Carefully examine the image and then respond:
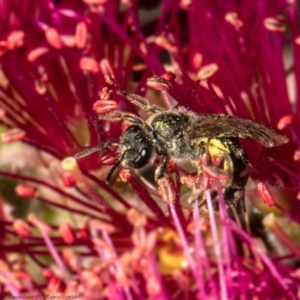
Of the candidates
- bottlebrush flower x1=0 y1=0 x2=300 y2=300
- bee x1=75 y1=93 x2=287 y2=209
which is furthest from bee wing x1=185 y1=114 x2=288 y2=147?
bottlebrush flower x1=0 y1=0 x2=300 y2=300

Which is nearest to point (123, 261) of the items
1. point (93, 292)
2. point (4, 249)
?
point (93, 292)

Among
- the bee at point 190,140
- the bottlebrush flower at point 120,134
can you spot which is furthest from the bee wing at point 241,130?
the bottlebrush flower at point 120,134

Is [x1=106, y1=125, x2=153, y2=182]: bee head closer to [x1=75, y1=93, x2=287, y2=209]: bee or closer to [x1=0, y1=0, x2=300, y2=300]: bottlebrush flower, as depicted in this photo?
[x1=75, y1=93, x2=287, y2=209]: bee

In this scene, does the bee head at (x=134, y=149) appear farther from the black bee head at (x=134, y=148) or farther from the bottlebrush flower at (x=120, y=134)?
the bottlebrush flower at (x=120, y=134)

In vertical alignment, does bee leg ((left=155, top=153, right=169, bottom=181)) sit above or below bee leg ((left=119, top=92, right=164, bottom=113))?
below

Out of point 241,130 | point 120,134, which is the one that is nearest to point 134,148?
point 241,130

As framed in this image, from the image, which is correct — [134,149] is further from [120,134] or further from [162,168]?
[120,134]

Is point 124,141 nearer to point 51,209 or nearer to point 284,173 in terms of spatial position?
point 284,173
